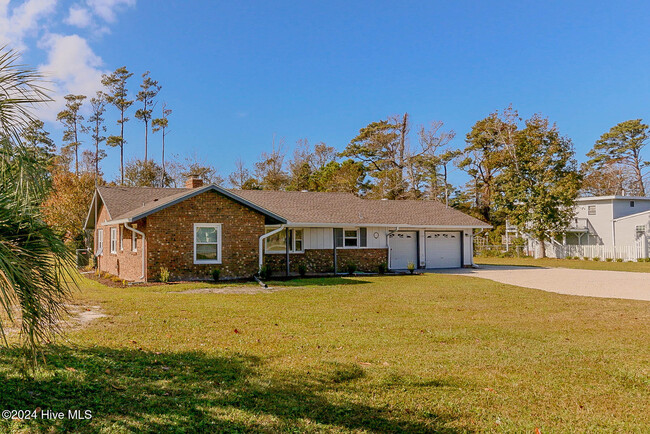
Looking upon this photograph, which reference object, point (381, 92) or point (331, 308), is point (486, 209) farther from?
point (331, 308)

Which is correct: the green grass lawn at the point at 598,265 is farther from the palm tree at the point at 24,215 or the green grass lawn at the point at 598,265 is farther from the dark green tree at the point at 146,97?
the dark green tree at the point at 146,97

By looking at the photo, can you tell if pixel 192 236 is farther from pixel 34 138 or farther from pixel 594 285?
pixel 594 285

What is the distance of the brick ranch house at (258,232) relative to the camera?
613 inches

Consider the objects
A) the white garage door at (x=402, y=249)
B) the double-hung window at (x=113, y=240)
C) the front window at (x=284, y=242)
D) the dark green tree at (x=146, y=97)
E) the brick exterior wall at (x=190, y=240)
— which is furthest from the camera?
the dark green tree at (x=146, y=97)

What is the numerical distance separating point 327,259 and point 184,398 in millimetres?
16323

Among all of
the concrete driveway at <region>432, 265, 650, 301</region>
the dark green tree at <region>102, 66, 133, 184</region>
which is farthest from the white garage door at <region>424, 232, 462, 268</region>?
the dark green tree at <region>102, 66, 133, 184</region>

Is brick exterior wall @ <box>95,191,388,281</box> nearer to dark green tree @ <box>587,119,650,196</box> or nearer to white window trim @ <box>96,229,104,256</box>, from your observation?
white window trim @ <box>96,229,104,256</box>

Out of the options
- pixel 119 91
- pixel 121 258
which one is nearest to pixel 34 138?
pixel 121 258

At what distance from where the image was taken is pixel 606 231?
33375mm

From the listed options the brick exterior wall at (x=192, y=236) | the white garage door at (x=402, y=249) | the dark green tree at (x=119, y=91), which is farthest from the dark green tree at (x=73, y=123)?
the white garage door at (x=402, y=249)

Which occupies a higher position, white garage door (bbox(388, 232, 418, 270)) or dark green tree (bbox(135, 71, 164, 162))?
dark green tree (bbox(135, 71, 164, 162))

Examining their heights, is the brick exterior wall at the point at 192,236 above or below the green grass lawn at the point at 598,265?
above

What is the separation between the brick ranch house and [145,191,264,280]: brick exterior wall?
0.04m

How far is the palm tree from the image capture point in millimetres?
3336
